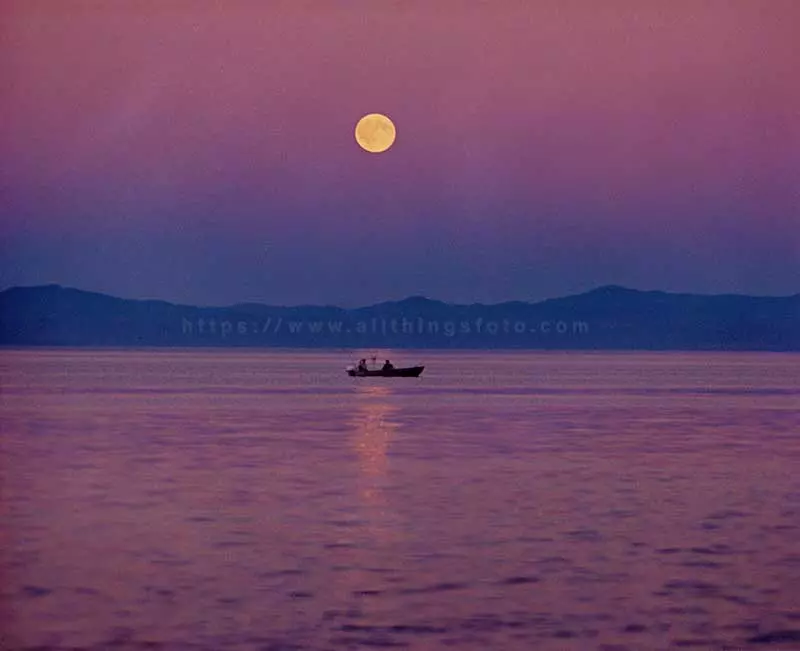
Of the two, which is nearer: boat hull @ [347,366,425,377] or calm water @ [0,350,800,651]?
calm water @ [0,350,800,651]

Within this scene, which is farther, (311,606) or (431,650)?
(311,606)

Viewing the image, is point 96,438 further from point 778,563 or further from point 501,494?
point 778,563

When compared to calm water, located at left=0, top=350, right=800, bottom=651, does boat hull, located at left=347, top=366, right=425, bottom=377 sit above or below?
above

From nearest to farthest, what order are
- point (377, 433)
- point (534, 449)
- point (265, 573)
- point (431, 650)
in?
point (431, 650)
point (265, 573)
point (534, 449)
point (377, 433)

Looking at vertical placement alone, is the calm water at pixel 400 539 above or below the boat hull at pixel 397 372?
below

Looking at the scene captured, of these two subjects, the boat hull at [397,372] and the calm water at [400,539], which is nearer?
the calm water at [400,539]

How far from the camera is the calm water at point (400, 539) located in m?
19.0

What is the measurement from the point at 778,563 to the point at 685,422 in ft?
138

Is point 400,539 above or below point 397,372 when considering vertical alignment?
below

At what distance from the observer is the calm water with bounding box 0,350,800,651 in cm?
1905

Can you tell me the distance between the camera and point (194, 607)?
2006cm

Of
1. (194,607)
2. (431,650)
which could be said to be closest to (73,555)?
(194,607)

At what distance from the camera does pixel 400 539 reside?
2670cm

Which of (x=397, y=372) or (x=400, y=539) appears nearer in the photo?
(x=400, y=539)
